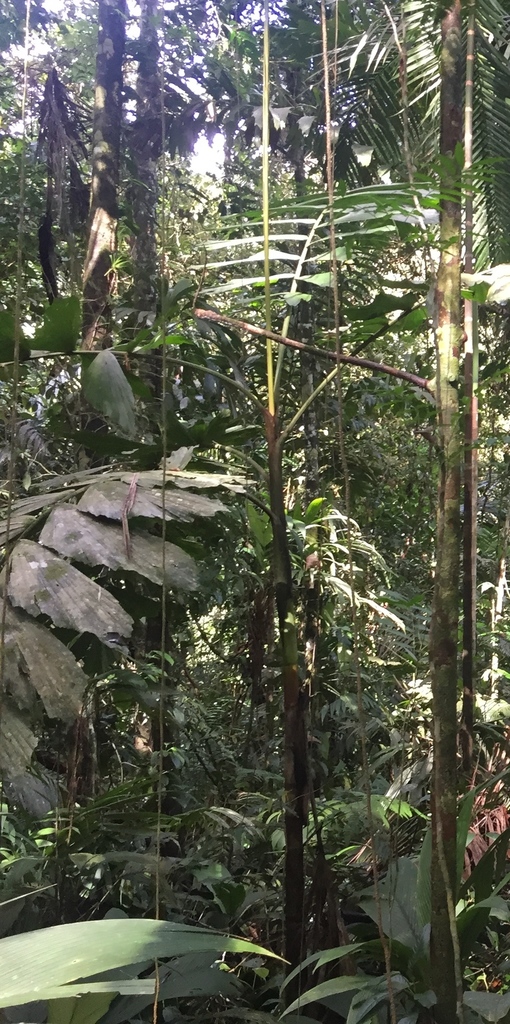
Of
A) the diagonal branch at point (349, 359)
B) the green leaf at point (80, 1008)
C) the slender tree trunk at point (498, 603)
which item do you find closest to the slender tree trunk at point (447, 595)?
the diagonal branch at point (349, 359)

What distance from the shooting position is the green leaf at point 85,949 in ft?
2.01

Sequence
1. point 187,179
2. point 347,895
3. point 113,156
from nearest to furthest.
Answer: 1. point 347,895
2. point 113,156
3. point 187,179

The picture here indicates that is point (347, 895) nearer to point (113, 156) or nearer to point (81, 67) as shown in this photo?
point (113, 156)

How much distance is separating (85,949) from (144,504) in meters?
0.63

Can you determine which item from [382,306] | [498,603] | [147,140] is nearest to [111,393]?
[382,306]

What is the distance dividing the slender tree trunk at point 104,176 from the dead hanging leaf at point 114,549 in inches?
45.9

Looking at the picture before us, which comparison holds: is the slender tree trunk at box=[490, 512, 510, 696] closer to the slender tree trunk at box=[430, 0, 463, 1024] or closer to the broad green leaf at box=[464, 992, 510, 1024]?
the broad green leaf at box=[464, 992, 510, 1024]

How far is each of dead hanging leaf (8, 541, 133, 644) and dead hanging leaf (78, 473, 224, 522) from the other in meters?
0.14

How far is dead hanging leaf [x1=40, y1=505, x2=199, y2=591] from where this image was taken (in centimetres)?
97

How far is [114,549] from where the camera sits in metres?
1.01

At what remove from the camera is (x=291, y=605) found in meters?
1.17

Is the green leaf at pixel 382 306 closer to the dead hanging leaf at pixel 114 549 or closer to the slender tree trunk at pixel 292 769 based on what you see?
the slender tree trunk at pixel 292 769

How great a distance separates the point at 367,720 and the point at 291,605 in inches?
64.3

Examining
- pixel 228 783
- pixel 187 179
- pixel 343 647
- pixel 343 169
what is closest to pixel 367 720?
pixel 343 647
